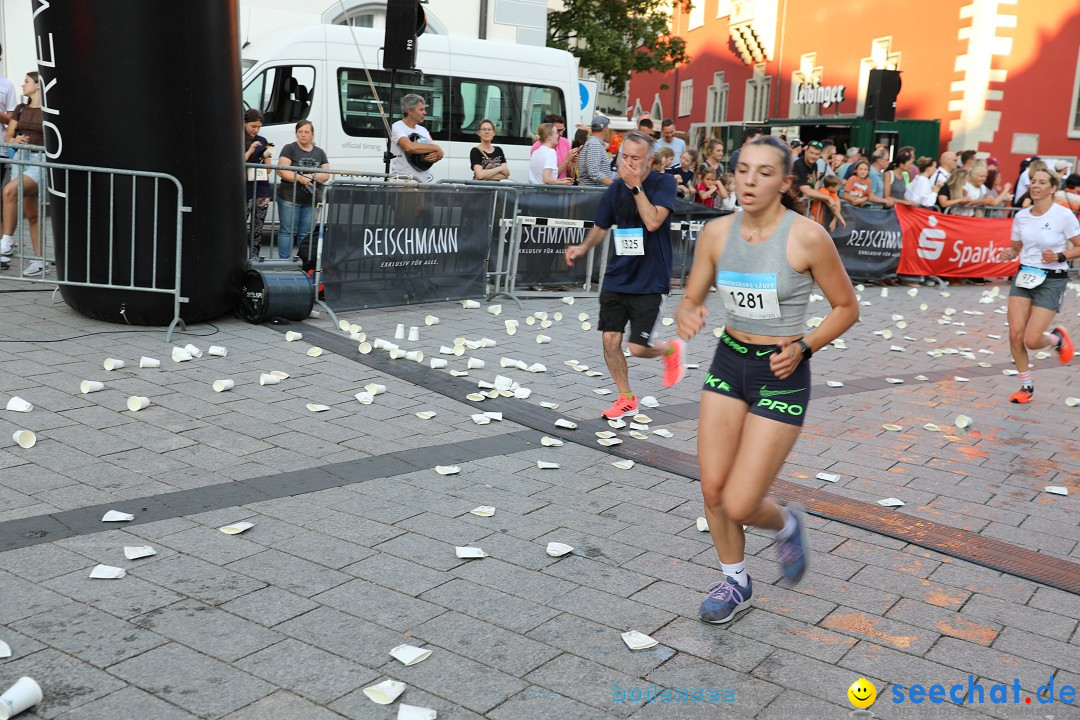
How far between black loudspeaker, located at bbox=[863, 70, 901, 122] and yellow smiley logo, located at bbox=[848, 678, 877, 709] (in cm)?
1556

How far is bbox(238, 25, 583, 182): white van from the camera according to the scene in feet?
49.9

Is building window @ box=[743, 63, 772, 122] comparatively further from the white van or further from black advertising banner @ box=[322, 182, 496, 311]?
black advertising banner @ box=[322, 182, 496, 311]

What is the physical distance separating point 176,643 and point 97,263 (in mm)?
5338

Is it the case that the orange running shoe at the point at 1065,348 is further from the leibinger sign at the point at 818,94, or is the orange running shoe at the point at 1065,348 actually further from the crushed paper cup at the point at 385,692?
the leibinger sign at the point at 818,94

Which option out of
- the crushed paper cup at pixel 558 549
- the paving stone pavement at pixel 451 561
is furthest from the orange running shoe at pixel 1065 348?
the crushed paper cup at pixel 558 549

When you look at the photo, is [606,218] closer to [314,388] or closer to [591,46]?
[314,388]

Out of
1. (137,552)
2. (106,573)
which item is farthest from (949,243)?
(106,573)

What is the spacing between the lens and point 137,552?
4.14 metres

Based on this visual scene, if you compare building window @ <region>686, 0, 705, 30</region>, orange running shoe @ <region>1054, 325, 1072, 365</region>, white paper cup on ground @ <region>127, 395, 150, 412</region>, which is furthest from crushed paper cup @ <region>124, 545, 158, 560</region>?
building window @ <region>686, 0, 705, 30</region>

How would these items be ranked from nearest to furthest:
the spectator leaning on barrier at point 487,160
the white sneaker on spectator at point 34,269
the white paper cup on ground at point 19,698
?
1. the white paper cup on ground at point 19,698
2. the white sneaker on spectator at point 34,269
3. the spectator leaning on barrier at point 487,160

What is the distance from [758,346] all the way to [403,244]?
672 cm

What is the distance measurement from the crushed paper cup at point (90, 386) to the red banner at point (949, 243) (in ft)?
41.7

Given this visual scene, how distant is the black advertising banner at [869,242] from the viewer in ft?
50.8

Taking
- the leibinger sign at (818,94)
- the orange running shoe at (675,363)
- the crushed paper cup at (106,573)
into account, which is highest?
the leibinger sign at (818,94)
